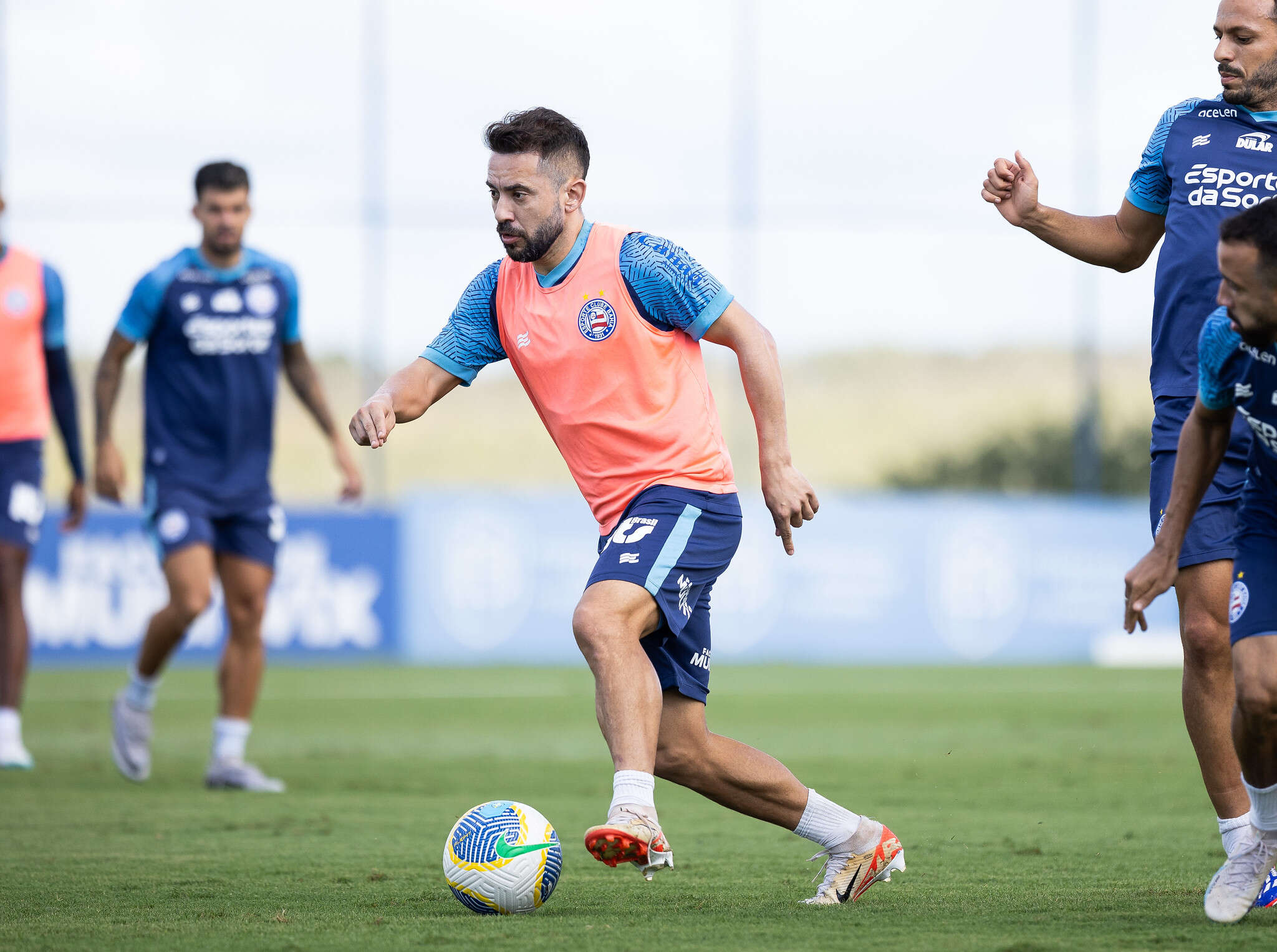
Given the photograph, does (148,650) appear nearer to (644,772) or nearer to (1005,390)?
(644,772)

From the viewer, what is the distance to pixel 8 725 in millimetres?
8484

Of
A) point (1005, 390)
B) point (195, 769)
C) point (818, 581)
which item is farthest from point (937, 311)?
point (195, 769)

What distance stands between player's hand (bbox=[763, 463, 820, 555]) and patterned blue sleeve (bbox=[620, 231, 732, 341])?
54 centimetres

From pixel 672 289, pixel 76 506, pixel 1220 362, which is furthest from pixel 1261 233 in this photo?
pixel 76 506

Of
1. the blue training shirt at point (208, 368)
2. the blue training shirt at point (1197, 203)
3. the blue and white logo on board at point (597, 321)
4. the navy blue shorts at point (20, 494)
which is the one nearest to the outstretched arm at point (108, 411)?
the blue training shirt at point (208, 368)

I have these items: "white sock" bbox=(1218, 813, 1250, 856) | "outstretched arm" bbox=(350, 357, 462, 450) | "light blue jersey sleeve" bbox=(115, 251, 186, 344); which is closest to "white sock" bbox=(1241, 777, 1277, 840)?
"white sock" bbox=(1218, 813, 1250, 856)

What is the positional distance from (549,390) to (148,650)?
3.87 m

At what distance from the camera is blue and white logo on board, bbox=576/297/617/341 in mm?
4930

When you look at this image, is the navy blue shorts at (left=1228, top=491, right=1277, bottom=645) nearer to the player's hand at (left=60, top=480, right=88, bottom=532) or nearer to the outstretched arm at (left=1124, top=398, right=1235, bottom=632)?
the outstretched arm at (left=1124, top=398, right=1235, bottom=632)

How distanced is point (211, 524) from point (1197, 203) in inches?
202

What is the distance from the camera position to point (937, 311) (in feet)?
86.0

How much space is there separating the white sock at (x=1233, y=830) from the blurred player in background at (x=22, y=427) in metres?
6.22

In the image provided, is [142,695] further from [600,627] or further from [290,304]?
[600,627]

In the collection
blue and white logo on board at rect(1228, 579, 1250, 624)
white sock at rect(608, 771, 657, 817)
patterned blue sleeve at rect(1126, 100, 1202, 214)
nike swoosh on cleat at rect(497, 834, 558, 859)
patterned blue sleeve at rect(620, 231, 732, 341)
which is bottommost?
nike swoosh on cleat at rect(497, 834, 558, 859)
